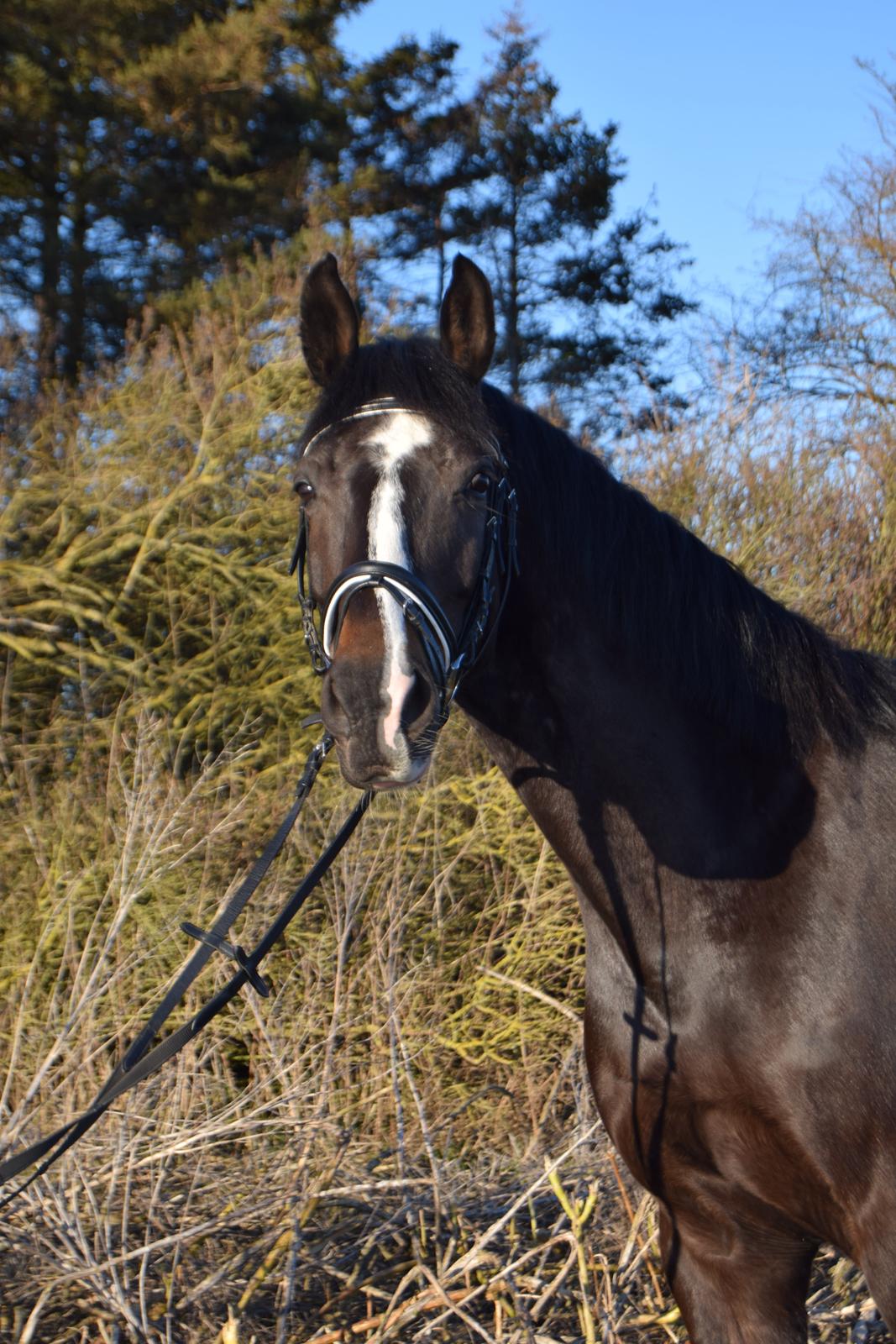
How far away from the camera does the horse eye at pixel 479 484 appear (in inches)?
84.9

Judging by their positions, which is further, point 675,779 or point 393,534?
point 675,779

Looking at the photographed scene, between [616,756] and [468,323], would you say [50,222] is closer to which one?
[468,323]

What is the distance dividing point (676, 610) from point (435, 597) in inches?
23.1

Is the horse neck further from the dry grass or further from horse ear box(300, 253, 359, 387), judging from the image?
the dry grass

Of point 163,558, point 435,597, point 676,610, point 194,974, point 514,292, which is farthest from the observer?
point 514,292

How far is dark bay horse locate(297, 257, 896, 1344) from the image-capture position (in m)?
2.15

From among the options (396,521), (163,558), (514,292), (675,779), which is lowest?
(675,779)

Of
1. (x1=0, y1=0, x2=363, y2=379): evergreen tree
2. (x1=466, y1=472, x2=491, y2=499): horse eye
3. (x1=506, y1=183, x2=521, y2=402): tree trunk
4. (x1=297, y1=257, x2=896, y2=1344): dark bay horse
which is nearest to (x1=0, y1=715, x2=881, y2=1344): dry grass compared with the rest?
(x1=297, y1=257, x2=896, y2=1344): dark bay horse

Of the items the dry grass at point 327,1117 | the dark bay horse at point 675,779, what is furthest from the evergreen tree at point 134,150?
the dark bay horse at point 675,779

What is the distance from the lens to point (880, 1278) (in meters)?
2.09

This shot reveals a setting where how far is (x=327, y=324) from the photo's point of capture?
2.38m

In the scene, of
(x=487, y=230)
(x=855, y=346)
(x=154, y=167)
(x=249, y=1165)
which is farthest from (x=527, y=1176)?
(x=487, y=230)

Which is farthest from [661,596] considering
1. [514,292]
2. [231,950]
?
[514,292]

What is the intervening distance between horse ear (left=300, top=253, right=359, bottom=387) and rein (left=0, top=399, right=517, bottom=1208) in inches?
8.1
